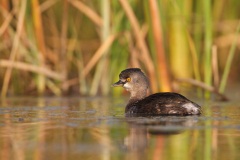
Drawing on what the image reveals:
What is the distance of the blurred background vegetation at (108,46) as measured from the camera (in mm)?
11492

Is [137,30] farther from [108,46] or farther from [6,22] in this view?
A: [6,22]

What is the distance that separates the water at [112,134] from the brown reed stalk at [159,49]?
0.90m

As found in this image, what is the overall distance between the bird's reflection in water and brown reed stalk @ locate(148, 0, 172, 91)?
7.78 ft

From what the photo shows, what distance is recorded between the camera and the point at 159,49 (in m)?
11.2

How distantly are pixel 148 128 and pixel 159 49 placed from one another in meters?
3.51

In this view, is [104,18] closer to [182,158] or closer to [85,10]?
[85,10]

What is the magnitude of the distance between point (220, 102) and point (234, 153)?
5269 millimetres

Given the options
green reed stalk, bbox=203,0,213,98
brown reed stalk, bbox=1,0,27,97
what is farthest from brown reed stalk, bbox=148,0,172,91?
brown reed stalk, bbox=1,0,27,97

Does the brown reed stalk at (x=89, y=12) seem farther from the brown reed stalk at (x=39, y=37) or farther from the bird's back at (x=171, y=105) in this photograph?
the bird's back at (x=171, y=105)

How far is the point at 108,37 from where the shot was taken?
12.3 meters

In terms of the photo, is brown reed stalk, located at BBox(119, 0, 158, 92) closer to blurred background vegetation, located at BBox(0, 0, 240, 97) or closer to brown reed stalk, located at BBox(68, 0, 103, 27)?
blurred background vegetation, located at BBox(0, 0, 240, 97)

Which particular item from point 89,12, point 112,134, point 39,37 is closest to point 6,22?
point 39,37

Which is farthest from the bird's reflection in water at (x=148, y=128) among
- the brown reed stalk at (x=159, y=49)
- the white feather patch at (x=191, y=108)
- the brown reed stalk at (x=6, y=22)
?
the brown reed stalk at (x=6, y=22)

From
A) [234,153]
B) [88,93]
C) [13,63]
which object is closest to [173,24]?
[88,93]
